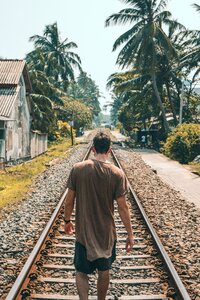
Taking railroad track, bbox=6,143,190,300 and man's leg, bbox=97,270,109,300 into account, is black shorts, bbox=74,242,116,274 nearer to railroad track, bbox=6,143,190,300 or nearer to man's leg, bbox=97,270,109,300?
man's leg, bbox=97,270,109,300

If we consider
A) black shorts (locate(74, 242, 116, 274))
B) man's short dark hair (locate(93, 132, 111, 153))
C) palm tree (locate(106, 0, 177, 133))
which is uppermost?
palm tree (locate(106, 0, 177, 133))

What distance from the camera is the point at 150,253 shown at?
264 inches

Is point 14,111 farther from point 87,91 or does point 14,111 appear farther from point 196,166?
point 87,91

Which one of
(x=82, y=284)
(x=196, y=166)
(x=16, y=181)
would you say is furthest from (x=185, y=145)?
(x=82, y=284)

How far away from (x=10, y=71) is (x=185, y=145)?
479 inches

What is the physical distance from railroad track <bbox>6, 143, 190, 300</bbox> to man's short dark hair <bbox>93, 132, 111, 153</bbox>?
218cm

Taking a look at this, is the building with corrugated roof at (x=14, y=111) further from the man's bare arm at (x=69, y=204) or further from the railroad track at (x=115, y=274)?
the man's bare arm at (x=69, y=204)

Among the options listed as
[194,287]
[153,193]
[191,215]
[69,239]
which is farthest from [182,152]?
[194,287]

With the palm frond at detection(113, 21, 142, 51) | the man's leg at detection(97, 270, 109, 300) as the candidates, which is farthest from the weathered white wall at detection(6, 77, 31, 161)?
the man's leg at detection(97, 270, 109, 300)

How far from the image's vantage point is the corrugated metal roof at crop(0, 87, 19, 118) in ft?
67.9

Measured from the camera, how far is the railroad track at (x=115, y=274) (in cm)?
507

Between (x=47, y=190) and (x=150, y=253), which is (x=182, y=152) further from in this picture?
(x=150, y=253)

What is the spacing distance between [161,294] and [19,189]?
9211 mm

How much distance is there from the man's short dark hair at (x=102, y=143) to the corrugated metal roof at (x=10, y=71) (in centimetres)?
1975
